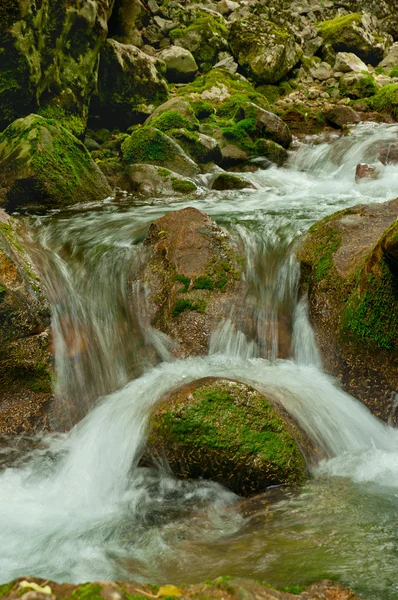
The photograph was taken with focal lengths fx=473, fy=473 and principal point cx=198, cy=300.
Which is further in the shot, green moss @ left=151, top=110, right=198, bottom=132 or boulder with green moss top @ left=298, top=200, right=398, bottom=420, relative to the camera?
green moss @ left=151, top=110, right=198, bottom=132

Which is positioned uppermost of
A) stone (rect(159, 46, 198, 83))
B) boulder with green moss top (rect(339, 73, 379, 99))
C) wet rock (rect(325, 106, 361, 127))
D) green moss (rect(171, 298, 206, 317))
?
stone (rect(159, 46, 198, 83))

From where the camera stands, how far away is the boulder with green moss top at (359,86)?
56.5 feet

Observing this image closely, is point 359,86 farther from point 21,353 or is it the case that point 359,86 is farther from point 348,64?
point 21,353

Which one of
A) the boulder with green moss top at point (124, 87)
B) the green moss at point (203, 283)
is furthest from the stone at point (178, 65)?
the green moss at point (203, 283)

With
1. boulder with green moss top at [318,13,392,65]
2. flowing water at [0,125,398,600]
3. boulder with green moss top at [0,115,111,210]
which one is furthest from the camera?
boulder with green moss top at [318,13,392,65]

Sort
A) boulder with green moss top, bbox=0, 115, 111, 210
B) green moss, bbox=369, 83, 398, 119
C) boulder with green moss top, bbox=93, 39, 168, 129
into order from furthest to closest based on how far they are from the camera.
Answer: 1. green moss, bbox=369, 83, 398, 119
2. boulder with green moss top, bbox=93, 39, 168, 129
3. boulder with green moss top, bbox=0, 115, 111, 210

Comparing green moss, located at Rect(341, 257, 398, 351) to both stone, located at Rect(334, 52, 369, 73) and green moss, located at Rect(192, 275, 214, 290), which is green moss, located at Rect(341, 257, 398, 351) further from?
stone, located at Rect(334, 52, 369, 73)

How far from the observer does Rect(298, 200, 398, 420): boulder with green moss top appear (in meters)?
4.13

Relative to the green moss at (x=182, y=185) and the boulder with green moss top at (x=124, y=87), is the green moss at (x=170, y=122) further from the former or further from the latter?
the green moss at (x=182, y=185)

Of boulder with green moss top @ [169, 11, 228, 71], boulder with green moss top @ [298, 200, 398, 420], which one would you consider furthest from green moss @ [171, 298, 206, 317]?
boulder with green moss top @ [169, 11, 228, 71]

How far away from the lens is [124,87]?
542 inches

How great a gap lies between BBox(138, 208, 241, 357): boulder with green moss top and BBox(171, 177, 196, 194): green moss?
11.5ft

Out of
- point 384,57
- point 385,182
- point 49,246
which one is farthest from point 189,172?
point 384,57

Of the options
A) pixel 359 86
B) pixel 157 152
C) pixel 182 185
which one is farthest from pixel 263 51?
pixel 182 185
